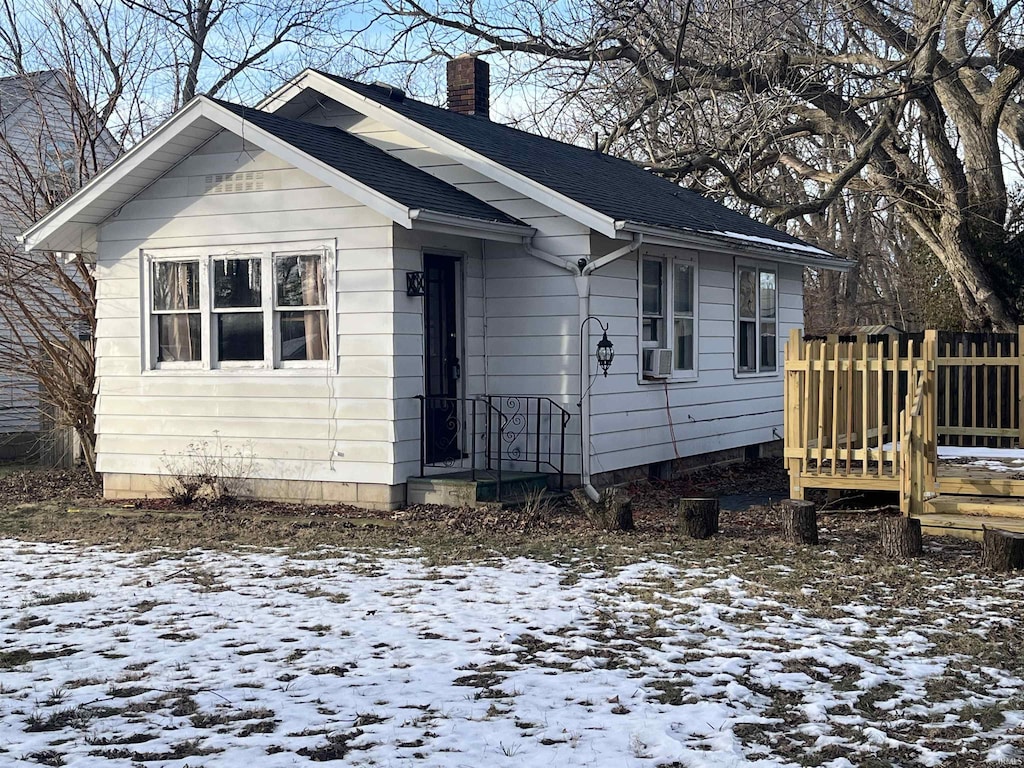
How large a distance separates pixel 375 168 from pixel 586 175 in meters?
3.85

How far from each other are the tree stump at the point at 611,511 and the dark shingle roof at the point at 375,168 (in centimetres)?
328

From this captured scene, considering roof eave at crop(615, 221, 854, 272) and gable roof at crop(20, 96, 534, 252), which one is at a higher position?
gable roof at crop(20, 96, 534, 252)

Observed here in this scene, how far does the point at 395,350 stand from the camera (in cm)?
1187

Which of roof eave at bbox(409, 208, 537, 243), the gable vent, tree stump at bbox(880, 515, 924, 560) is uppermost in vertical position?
the gable vent

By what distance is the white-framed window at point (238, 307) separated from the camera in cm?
1241

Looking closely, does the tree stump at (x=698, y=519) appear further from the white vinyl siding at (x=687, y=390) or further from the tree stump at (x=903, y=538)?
the white vinyl siding at (x=687, y=390)

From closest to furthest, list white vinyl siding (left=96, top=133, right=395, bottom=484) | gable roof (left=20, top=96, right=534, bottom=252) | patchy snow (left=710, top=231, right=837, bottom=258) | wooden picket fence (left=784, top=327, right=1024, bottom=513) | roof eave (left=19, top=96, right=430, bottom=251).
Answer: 1. wooden picket fence (left=784, top=327, right=1024, bottom=513)
2. roof eave (left=19, top=96, right=430, bottom=251)
3. gable roof (left=20, top=96, right=534, bottom=252)
4. white vinyl siding (left=96, top=133, right=395, bottom=484)
5. patchy snow (left=710, top=231, right=837, bottom=258)

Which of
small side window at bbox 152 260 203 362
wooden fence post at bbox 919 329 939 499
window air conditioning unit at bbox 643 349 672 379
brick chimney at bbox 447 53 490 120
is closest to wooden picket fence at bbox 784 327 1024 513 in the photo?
wooden fence post at bbox 919 329 939 499

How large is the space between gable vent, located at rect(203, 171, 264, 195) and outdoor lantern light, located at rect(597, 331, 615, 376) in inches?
162

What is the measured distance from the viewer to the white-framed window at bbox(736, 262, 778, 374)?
55.0 feet

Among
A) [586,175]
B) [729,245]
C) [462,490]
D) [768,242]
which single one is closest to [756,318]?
[768,242]

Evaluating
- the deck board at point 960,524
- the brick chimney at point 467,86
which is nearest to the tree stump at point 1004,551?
the deck board at point 960,524

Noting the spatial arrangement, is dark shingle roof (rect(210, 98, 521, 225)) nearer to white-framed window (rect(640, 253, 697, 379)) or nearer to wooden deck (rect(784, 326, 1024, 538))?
white-framed window (rect(640, 253, 697, 379))

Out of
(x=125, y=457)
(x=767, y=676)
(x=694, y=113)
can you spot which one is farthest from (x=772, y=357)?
(x=767, y=676)
